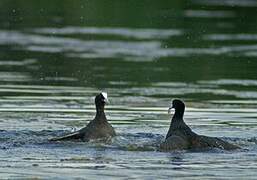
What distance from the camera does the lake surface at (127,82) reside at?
1617 cm

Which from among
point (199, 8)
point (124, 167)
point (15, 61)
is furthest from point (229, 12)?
point (124, 167)

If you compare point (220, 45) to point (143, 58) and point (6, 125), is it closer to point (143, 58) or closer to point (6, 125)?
point (143, 58)

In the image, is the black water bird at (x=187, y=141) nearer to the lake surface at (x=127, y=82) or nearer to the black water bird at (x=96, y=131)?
the lake surface at (x=127, y=82)

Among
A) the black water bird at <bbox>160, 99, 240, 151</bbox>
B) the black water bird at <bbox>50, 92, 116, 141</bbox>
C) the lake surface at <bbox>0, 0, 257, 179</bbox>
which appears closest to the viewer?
the lake surface at <bbox>0, 0, 257, 179</bbox>

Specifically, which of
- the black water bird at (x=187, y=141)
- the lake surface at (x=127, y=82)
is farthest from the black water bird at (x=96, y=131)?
the black water bird at (x=187, y=141)

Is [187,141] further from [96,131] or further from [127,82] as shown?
[127,82]

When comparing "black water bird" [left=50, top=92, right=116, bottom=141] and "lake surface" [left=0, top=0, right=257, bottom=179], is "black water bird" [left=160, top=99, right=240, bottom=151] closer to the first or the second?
"lake surface" [left=0, top=0, right=257, bottom=179]

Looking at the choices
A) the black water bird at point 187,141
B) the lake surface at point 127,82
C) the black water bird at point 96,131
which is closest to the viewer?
the lake surface at point 127,82

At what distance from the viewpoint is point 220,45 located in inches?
1346

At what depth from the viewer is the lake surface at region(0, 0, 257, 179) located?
53.1 feet

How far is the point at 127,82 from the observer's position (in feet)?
84.8

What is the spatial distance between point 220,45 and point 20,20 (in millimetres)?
8838

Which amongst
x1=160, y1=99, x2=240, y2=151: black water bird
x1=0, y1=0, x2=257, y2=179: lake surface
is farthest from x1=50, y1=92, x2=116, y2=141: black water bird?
x1=160, y1=99, x2=240, y2=151: black water bird

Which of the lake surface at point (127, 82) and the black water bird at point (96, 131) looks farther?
the black water bird at point (96, 131)
